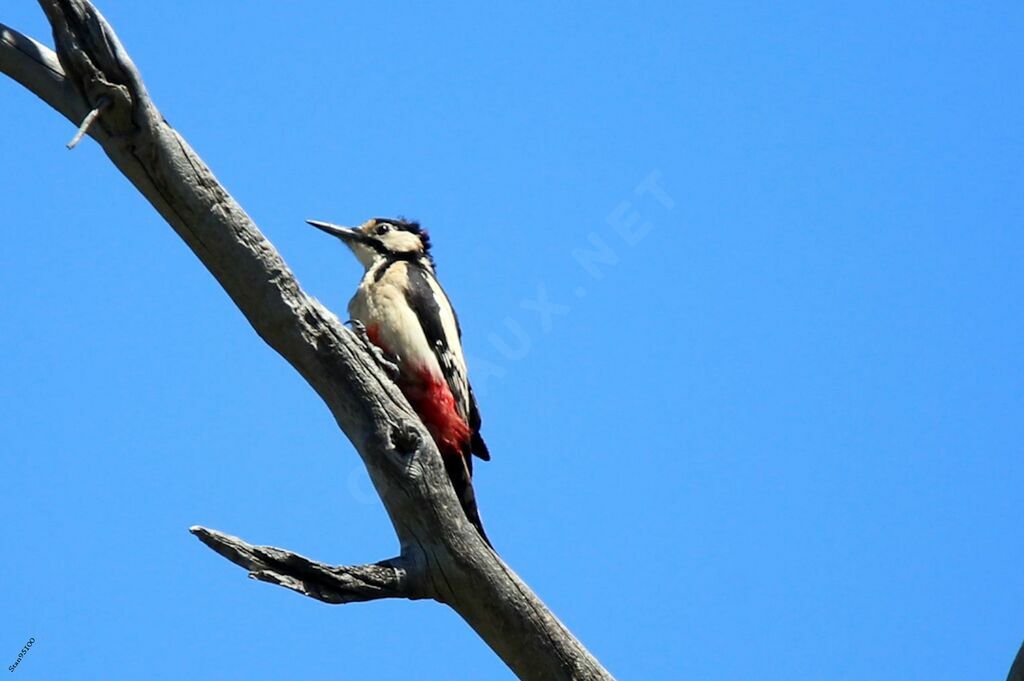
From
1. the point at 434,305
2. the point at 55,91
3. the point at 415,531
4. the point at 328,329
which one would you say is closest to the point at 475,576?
the point at 415,531

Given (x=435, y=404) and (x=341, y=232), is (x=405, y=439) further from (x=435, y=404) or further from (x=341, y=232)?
(x=341, y=232)

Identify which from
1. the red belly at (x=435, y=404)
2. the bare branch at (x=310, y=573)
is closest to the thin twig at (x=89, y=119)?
the bare branch at (x=310, y=573)

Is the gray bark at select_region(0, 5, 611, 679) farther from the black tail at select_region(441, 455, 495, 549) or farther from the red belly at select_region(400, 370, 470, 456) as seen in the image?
the red belly at select_region(400, 370, 470, 456)

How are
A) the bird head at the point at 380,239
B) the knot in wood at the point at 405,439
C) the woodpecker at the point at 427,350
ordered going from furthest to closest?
1. the bird head at the point at 380,239
2. the woodpecker at the point at 427,350
3. the knot in wood at the point at 405,439

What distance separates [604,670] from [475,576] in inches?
28.5

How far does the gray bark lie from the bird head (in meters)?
2.01

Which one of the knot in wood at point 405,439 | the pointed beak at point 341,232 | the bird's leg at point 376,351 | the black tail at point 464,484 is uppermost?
the pointed beak at point 341,232

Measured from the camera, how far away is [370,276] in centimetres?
652

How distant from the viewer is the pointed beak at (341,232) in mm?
6949

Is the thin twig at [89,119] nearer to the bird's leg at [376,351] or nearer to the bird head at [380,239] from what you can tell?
the bird's leg at [376,351]

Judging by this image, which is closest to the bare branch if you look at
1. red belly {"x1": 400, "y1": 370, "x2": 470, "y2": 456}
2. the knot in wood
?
the knot in wood

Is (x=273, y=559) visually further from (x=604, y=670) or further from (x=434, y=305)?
(x=434, y=305)

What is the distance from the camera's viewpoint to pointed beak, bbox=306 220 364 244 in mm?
6949

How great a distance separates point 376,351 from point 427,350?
648 millimetres
